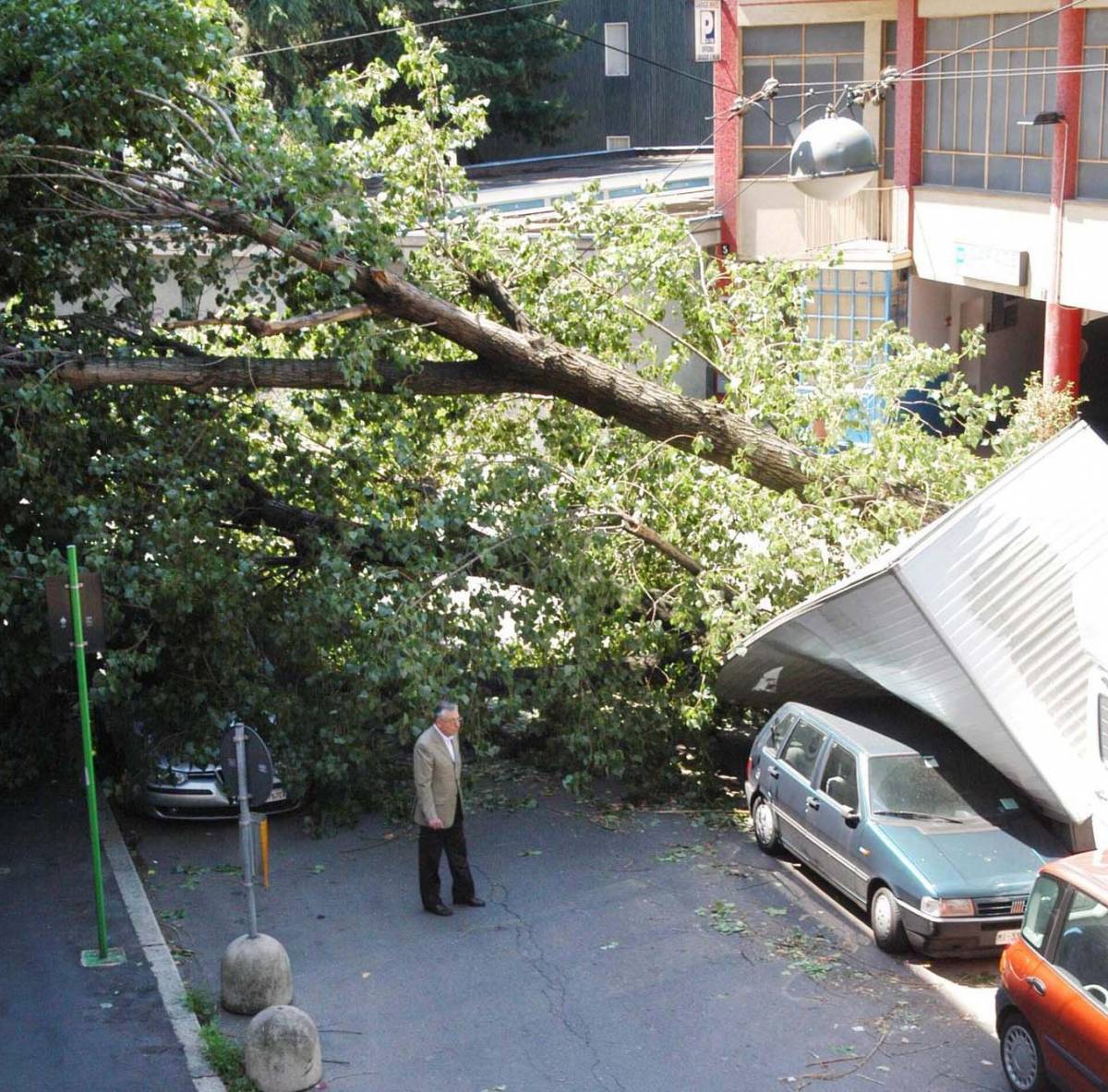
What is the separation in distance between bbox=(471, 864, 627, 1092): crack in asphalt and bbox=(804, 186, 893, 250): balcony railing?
16832mm

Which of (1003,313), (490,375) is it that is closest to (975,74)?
(1003,313)

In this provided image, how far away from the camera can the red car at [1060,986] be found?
7105 millimetres

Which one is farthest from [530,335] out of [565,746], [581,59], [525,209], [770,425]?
[581,59]

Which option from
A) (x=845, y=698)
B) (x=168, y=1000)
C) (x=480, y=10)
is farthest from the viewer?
(x=480, y=10)

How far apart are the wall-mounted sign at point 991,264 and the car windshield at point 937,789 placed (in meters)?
13.4

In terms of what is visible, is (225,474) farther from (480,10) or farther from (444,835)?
(480,10)

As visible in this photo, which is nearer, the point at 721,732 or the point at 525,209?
the point at 721,732

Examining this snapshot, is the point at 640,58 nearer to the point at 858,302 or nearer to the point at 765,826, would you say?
the point at 858,302

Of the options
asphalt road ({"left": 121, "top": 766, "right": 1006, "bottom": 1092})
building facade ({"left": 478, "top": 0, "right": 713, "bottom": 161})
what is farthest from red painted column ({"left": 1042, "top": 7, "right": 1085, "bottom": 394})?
building facade ({"left": 478, "top": 0, "right": 713, "bottom": 161})

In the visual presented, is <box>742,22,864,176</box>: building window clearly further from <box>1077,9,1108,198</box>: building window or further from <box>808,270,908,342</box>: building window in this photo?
<box>1077,9,1108,198</box>: building window

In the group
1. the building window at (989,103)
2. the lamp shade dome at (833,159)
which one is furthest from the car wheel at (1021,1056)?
the building window at (989,103)

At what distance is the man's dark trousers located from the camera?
1065cm

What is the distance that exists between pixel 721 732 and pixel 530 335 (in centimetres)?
425

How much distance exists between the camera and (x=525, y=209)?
2575cm
